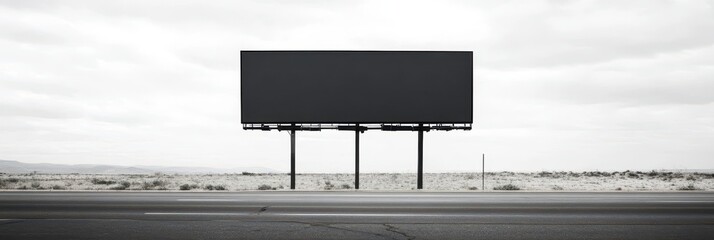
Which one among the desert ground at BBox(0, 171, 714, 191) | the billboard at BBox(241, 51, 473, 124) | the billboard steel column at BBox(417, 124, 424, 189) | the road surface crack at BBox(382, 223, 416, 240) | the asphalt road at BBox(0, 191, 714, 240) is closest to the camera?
the road surface crack at BBox(382, 223, 416, 240)

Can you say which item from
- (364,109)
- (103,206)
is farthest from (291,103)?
(103,206)

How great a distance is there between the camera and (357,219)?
13500 millimetres

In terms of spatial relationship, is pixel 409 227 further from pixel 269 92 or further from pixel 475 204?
pixel 269 92

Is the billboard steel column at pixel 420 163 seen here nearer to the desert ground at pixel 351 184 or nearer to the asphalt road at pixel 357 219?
the desert ground at pixel 351 184

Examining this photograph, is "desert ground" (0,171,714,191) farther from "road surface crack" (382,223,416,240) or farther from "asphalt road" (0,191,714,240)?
"road surface crack" (382,223,416,240)

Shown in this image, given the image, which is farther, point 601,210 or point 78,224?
point 601,210

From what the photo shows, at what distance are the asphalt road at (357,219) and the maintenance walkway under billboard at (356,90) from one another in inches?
482

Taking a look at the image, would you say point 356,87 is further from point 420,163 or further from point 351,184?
point 351,184

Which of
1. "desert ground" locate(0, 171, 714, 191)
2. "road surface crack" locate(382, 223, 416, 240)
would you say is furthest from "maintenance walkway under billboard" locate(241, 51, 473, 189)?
"road surface crack" locate(382, 223, 416, 240)

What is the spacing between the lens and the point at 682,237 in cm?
1120

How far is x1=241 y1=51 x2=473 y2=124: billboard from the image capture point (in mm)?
30438

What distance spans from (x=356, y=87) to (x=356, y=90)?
0.16 metres

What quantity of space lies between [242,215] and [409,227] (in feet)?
14.8

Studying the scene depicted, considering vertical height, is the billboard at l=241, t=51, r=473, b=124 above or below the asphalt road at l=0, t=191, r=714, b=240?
above
